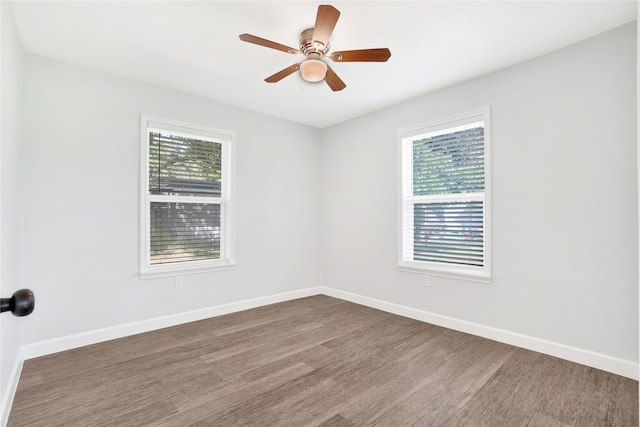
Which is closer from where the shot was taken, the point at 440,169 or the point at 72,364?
the point at 72,364

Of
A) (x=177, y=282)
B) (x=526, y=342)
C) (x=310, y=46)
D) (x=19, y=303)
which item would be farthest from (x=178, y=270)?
(x=526, y=342)

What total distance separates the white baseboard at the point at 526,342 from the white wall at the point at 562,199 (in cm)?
5

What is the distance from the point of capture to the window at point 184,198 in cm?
338

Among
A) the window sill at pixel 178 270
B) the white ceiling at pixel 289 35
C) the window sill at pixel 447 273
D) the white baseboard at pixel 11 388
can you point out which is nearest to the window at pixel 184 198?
the window sill at pixel 178 270

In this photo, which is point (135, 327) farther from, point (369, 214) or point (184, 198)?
point (369, 214)

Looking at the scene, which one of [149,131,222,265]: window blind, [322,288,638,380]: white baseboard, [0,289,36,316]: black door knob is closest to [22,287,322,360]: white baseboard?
[149,131,222,265]: window blind

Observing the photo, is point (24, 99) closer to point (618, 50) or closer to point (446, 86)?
point (446, 86)

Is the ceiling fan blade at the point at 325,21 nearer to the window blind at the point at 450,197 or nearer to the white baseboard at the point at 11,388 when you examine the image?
the window blind at the point at 450,197

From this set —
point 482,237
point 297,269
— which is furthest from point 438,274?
point 297,269

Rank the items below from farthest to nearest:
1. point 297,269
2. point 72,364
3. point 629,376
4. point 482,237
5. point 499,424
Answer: point 297,269 → point 482,237 → point 72,364 → point 629,376 → point 499,424

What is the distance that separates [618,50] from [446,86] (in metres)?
1.38

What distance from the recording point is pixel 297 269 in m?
4.70

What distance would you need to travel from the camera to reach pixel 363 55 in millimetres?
Result: 2252

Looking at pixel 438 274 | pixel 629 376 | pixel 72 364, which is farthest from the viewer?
pixel 438 274
